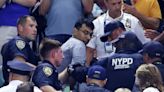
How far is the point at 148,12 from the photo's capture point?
1210cm

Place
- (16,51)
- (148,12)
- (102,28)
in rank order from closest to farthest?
1. (16,51)
2. (102,28)
3. (148,12)

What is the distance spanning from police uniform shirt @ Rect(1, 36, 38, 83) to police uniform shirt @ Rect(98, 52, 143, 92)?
4.31ft

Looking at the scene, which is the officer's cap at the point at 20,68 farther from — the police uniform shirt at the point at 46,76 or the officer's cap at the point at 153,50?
the officer's cap at the point at 153,50

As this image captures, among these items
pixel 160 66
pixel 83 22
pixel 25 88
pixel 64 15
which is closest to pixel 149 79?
pixel 160 66

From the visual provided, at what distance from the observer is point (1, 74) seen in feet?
35.9

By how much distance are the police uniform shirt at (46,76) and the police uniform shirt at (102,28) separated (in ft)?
5.08

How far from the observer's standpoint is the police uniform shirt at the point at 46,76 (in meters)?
9.84

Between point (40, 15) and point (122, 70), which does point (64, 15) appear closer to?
point (40, 15)

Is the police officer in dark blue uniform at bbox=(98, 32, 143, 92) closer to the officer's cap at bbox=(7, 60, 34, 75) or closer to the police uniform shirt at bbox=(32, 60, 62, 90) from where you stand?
the police uniform shirt at bbox=(32, 60, 62, 90)

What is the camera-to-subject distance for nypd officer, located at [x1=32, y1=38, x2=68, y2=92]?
9.83 meters

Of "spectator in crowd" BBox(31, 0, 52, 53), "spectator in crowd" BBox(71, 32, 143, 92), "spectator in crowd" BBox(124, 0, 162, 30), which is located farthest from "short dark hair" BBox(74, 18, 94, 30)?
"spectator in crowd" BBox(71, 32, 143, 92)

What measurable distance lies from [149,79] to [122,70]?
77cm

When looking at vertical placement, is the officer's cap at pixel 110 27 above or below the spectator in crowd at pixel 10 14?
above

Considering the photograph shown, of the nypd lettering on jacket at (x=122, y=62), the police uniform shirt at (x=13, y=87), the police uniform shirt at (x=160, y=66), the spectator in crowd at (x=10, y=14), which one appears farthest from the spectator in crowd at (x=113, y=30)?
the police uniform shirt at (x=13, y=87)
